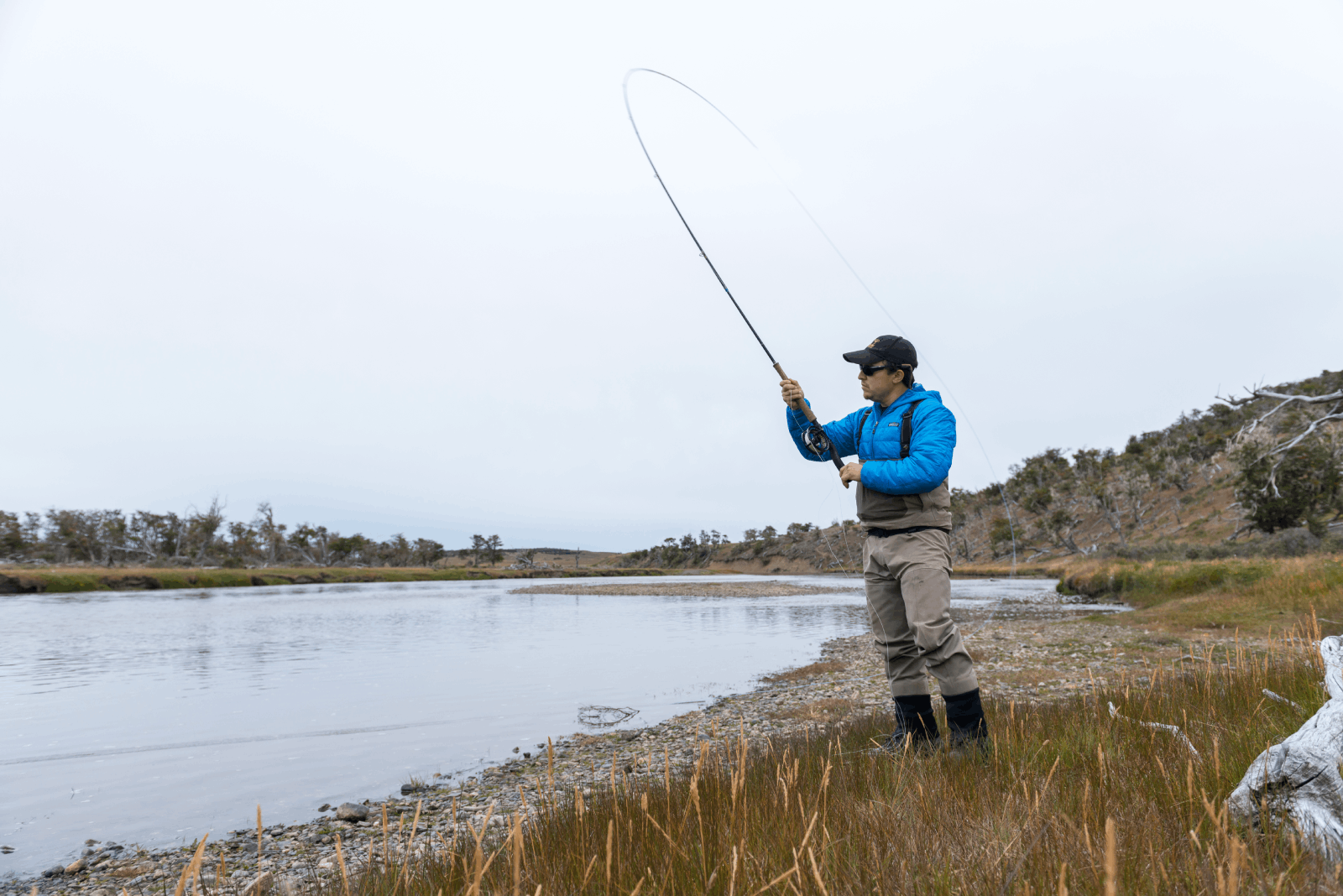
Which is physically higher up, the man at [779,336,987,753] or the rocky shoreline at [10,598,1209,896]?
the man at [779,336,987,753]

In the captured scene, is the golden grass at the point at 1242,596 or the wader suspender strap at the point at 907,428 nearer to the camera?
the wader suspender strap at the point at 907,428

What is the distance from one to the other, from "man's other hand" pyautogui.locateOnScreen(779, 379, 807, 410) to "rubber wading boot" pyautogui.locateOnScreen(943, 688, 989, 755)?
6.40ft

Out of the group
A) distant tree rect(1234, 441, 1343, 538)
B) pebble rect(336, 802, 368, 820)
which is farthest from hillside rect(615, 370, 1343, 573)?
pebble rect(336, 802, 368, 820)

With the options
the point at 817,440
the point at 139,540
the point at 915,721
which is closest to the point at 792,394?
the point at 817,440

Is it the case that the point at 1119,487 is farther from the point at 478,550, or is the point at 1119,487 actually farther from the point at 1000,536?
the point at 478,550

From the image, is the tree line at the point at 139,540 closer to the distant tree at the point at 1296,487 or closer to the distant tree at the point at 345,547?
the distant tree at the point at 345,547

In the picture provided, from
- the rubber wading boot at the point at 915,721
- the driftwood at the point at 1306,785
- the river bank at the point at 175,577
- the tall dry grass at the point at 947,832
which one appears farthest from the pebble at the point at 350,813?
the river bank at the point at 175,577

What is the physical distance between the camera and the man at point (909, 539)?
3.78 meters

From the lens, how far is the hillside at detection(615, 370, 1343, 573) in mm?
31406

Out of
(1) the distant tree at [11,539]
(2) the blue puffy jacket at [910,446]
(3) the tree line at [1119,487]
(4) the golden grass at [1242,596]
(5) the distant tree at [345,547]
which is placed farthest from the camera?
(5) the distant tree at [345,547]

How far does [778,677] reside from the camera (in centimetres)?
1181

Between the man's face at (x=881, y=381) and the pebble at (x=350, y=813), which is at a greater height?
the man's face at (x=881, y=381)

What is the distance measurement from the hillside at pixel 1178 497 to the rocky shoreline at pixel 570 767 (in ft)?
58.6

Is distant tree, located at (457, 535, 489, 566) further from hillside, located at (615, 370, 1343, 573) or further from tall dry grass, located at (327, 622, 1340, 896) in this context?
tall dry grass, located at (327, 622, 1340, 896)
